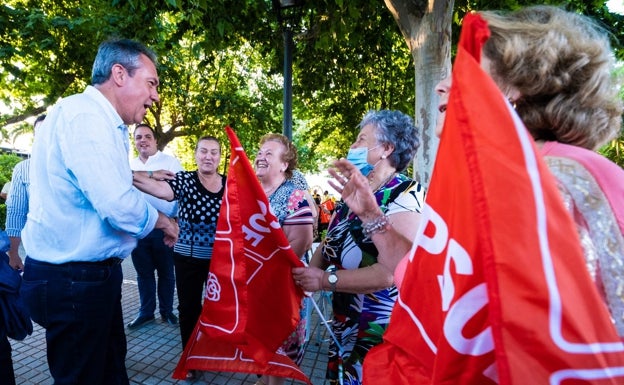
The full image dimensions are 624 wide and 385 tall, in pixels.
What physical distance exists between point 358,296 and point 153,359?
9.28 ft

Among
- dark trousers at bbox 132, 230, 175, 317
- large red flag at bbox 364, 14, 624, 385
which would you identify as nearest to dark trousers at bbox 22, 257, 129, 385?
large red flag at bbox 364, 14, 624, 385

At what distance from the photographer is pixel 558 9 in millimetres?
958

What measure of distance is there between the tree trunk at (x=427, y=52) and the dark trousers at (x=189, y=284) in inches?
101

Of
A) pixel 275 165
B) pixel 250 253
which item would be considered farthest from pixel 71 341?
pixel 275 165

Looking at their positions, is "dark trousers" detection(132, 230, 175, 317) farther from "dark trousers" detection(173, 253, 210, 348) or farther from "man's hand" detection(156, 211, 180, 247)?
"man's hand" detection(156, 211, 180, 247)

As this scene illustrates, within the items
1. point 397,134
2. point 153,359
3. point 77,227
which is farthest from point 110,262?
point 153,359

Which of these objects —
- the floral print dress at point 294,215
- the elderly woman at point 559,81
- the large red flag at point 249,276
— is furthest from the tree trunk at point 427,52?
the elderly woman at point 559,81

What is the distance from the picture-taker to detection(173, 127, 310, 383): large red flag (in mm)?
2051

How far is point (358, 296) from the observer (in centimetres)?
195

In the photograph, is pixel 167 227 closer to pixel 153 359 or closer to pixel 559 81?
pixel 559 81

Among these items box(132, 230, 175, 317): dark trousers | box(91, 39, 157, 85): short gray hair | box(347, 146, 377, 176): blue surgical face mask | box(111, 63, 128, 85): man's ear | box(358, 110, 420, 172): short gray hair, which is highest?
box(91, 39, 157, 85): short gray hair

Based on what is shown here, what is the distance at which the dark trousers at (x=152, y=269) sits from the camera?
4371 millimetres

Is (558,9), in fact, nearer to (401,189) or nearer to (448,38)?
(401,189)

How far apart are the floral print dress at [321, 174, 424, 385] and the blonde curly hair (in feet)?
2.90
